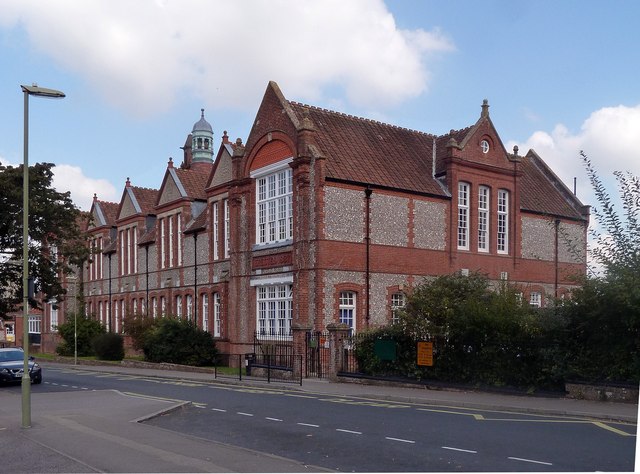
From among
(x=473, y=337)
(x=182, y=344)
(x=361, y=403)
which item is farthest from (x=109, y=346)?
(x=473, y=337)

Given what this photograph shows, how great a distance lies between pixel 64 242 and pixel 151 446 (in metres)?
20.9

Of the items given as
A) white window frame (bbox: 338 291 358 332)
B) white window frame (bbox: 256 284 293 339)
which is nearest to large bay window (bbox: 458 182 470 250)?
white window frame (bbox: 338 291 358 332)

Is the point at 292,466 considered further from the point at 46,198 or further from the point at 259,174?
the point at 259,174

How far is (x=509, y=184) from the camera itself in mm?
37281

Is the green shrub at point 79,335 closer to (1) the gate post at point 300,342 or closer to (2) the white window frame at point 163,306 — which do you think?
(2) the white window frame at point 163,306

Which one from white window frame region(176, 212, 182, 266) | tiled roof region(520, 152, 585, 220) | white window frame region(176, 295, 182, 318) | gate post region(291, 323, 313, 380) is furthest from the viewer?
white window frame region(176, 212, 182, 266)

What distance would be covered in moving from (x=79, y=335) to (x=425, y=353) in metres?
34.5

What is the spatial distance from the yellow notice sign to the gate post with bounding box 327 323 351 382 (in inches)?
148

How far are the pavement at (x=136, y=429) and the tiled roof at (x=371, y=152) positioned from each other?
10.6 m

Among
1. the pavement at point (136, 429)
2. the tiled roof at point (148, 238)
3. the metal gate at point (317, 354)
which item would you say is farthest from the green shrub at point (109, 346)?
the metal gate at point (317, 354)

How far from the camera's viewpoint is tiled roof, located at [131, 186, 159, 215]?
5078 centimetres

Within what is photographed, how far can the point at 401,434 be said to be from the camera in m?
13.5

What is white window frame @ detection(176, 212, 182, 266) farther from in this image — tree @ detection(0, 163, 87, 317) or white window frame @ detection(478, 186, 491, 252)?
white window frame @ detection(478, 186, 491, 252)

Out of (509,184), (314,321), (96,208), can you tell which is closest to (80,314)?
(96,208)
